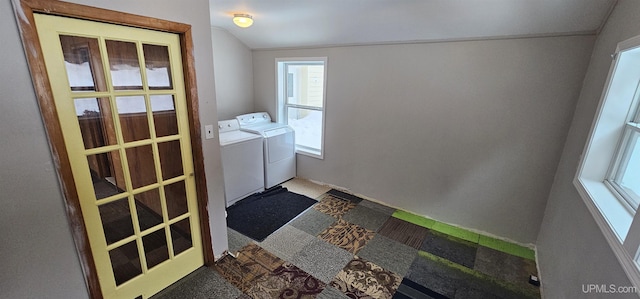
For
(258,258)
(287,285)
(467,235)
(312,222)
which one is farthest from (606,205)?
(258,258)

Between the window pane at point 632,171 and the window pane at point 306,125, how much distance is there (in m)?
3.04

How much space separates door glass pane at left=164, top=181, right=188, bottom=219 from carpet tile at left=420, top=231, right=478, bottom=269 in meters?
2.28

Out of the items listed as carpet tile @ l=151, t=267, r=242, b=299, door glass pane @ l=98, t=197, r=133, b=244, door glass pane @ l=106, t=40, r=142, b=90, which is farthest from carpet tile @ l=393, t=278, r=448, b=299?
door glass pane @ l=106, t=40, r=142, b=90

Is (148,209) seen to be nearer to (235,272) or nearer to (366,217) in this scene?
(235,272)

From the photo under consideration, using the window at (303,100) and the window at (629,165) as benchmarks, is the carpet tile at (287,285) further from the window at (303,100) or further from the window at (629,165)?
the window at (629,165)

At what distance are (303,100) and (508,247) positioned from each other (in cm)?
315

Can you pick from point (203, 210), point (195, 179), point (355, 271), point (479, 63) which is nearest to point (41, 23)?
point (195, 179)

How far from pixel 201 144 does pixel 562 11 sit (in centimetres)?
291

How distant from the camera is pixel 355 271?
232 cm

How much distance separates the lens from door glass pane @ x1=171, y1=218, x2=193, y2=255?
6.88 feet

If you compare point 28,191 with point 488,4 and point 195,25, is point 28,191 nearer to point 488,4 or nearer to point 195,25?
point 195,25

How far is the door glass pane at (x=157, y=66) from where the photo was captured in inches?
68.3

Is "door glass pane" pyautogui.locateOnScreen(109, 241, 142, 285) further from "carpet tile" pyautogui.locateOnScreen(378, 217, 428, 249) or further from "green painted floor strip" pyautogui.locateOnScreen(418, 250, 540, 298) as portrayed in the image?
"green painted floor strip" pyautogui.locateOnScreen(418, 250, 540, 298)

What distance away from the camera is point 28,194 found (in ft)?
4.48
